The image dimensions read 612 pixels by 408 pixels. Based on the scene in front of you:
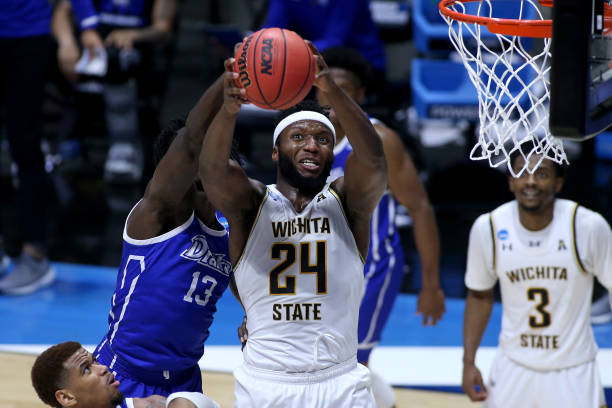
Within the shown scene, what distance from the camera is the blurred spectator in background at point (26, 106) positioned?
6.59m

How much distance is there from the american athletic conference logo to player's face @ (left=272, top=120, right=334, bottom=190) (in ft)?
1.39

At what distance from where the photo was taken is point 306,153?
3305 mm

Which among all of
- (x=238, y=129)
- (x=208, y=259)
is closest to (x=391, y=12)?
(x=238, y=129)

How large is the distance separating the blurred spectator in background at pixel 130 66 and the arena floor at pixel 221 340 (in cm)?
220

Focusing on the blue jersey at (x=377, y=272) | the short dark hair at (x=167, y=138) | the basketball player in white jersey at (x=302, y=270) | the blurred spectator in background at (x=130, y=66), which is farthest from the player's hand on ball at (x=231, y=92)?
the blurred spectator in background at (x=130, y=66)

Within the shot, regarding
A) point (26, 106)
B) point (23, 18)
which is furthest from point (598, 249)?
point (23, 18)

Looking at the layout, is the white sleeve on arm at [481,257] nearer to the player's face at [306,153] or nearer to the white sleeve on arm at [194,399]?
the player's face at [306,153]

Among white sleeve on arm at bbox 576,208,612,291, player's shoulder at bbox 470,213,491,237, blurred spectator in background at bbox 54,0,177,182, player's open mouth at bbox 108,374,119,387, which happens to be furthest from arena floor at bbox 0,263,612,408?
blurred spectator in background at bbox 54,0,177,182

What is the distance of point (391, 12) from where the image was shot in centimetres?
1070

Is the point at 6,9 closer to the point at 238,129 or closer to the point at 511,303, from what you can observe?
the point at 238,129

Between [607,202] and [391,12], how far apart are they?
332 cm

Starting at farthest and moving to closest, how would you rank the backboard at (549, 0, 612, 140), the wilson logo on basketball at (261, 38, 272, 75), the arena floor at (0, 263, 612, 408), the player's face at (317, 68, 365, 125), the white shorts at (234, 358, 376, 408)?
the arena floor at (0, 263, 612, 408) → the player's face at (317, 68, 365, 125) → the white shorts at (234, 358, 376, 408) → the wilson logo on basketball at (261, 38, 272, 75) → the backboard at (549, 0, 612, 140)

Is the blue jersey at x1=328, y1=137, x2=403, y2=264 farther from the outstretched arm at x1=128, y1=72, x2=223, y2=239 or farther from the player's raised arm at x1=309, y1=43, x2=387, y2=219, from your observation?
the outstretched arm at x1=128, y1=72, x2=223, y2=239

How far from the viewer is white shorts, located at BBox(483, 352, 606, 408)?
425 cm
